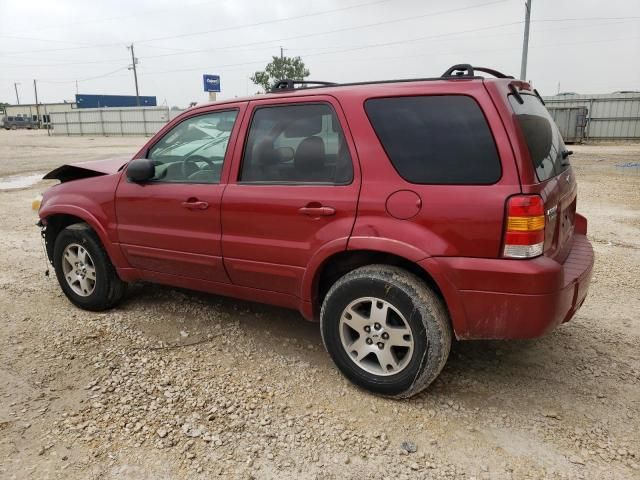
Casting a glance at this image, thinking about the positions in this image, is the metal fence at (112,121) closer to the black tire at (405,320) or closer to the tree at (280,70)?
the tree at (280,70)

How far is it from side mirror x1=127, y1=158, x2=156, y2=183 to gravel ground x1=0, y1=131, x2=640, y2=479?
1.22 meters

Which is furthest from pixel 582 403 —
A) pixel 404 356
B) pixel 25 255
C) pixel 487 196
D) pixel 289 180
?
pixel 25 255

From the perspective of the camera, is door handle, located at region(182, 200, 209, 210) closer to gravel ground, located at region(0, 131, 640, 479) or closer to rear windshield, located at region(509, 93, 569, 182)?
gravel ground, located at region(0, 131, 640, 479)

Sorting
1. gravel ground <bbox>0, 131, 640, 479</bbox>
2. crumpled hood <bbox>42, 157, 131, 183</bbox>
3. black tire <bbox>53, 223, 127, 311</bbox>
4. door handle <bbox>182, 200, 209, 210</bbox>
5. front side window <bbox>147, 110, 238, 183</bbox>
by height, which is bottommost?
gravel ground <bbox>0, 131, 640, 479</bbox>

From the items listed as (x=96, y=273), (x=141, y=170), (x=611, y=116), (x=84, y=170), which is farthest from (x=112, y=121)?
(x=141, y=170)

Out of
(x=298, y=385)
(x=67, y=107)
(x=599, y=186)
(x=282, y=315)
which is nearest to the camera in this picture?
(x=298, y=385)

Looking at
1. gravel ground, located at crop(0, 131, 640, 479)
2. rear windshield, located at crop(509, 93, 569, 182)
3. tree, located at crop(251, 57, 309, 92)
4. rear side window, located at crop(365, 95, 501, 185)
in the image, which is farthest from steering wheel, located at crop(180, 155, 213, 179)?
tree, located at crop(251, 57, 309, 92)

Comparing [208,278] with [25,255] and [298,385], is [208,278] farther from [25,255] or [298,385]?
[25,255]

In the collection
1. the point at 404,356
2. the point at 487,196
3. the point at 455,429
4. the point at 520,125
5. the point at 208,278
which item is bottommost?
the point at 455,429

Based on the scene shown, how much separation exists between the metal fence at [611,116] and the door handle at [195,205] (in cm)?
2650

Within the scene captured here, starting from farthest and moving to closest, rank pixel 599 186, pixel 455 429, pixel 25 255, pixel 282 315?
pixel 599 186
pixel 25 255
pixel 282 315
pixel 455 429

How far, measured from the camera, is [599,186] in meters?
11.4

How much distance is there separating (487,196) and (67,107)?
88585 millimetres

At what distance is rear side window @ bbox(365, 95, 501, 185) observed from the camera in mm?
2631
